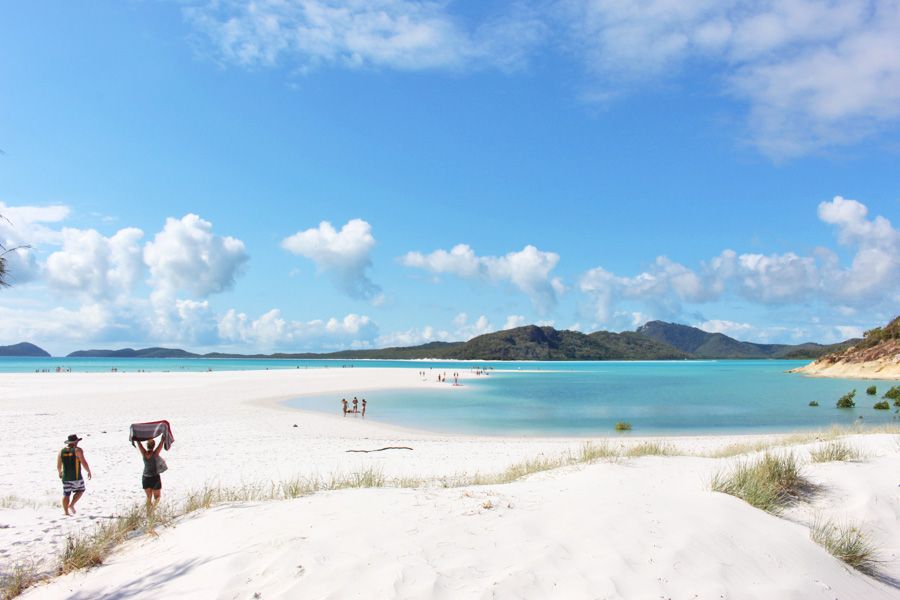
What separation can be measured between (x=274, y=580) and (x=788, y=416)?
33.2m

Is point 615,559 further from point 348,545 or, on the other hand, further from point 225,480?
point 225,480

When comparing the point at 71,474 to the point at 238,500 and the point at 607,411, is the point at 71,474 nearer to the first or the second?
the point at 238,500

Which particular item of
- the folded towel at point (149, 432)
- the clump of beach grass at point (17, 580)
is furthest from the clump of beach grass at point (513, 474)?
the clump of beach grass at point (17, 580)

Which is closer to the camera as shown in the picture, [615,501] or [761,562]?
[761,562]

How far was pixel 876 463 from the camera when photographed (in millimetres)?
10461

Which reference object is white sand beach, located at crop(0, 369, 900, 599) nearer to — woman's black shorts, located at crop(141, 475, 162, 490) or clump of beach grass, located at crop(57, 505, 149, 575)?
clump of beach grass, located at crop(57, 505, 149, 575)

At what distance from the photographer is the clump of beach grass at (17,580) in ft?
19.6

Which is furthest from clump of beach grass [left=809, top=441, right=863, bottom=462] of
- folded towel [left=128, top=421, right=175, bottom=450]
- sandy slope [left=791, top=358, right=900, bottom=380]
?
sandy slope [left=791, top=358, right=900, bottom=380]

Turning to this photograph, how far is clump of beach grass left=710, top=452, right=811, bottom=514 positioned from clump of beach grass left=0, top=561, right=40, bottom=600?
30.1ft

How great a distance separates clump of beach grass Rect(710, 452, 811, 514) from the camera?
7969mm

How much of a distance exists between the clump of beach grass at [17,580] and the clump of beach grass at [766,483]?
919cm

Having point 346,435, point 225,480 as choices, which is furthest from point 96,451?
point 346,435

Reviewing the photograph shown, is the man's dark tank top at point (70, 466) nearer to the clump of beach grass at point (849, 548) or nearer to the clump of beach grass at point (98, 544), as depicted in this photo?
the clump of beach grass at point (98, 544)

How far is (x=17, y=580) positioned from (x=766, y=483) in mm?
10158
